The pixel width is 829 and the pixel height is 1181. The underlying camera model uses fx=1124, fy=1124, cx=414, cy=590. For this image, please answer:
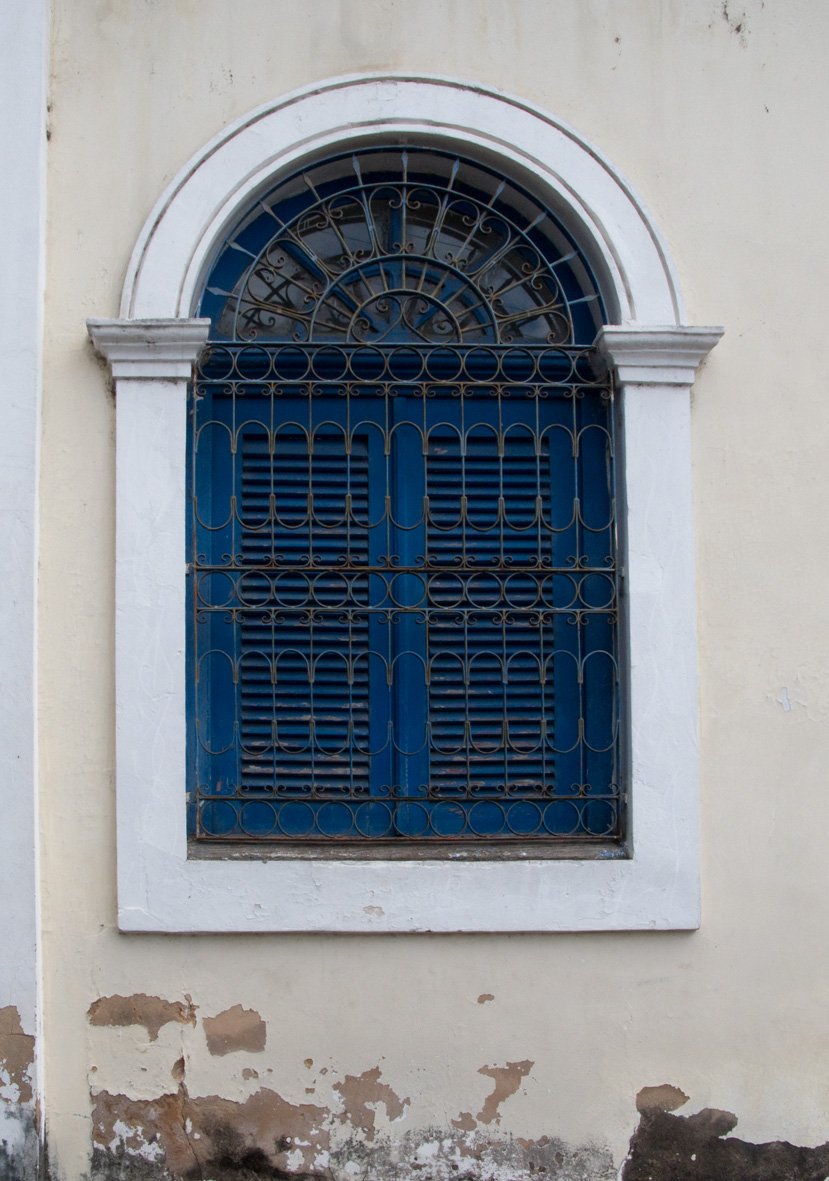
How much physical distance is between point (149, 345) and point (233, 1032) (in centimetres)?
223

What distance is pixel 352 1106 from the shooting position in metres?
3.59

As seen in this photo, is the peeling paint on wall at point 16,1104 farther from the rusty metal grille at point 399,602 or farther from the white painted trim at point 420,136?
the white painted trim at point 420,136

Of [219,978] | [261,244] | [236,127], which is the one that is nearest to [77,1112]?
[219,978]

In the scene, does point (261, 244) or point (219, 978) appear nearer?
point (219, 978)

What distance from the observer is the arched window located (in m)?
3.79

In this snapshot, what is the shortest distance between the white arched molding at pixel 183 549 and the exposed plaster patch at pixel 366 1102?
19.8 inches

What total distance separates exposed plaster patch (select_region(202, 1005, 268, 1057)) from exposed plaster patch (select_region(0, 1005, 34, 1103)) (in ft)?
1.80

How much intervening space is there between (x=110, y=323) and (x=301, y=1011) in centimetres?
230

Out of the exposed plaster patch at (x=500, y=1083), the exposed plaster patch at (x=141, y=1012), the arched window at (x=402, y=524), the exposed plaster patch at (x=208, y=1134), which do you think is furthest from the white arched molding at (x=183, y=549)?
the exposed plaster patch at (x=208, y=1134)

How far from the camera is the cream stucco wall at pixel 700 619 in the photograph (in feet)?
11.8

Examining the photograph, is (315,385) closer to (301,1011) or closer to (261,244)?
(261,244)

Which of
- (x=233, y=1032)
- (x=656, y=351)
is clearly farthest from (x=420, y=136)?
(x=233, y=1032)

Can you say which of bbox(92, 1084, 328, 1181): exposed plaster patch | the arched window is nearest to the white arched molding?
the arched window

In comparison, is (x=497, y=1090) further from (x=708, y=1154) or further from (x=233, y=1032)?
(x=233, y=1032)
